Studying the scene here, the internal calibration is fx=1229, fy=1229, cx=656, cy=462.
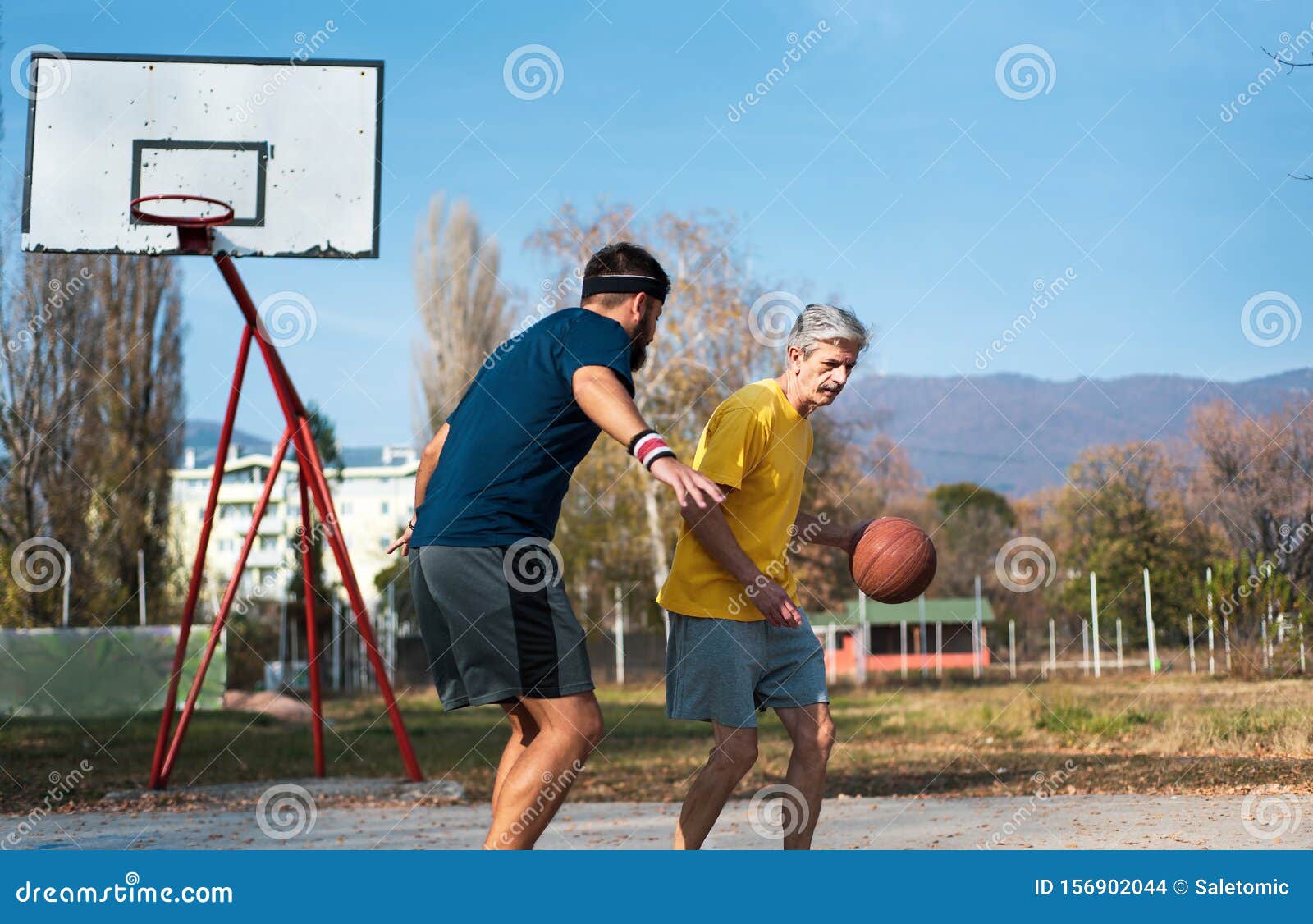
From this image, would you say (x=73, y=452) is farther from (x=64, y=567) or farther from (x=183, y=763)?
(x=183, y=763)

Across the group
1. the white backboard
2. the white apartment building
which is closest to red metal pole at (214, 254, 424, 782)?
the white backboard

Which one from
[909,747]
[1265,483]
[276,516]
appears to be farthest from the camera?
[276,516]

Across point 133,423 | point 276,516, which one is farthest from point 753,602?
point 276,516

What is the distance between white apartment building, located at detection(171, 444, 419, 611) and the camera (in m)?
32.6

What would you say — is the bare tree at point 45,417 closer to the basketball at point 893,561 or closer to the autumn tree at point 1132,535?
the autumn tree at point 1132,535

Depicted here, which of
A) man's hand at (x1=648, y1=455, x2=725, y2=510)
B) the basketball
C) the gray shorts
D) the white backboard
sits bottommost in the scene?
the gray shorts

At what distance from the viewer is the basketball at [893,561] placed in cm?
442

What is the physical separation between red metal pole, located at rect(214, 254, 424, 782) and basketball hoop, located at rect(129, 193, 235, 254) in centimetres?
58

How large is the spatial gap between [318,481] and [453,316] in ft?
89.1

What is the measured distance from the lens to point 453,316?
117 ft

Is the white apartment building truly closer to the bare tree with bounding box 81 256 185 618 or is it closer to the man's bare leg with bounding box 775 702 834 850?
the bare tree with bounding box 81 256 185 618

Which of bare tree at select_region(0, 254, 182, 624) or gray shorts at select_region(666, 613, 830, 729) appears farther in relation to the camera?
bare tree at select_region(0, 254, 182, 624)

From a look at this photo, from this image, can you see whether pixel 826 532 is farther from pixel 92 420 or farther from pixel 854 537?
pixel 92 420

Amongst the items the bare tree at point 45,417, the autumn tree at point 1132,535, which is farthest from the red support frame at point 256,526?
the bare tree at point 45,417
